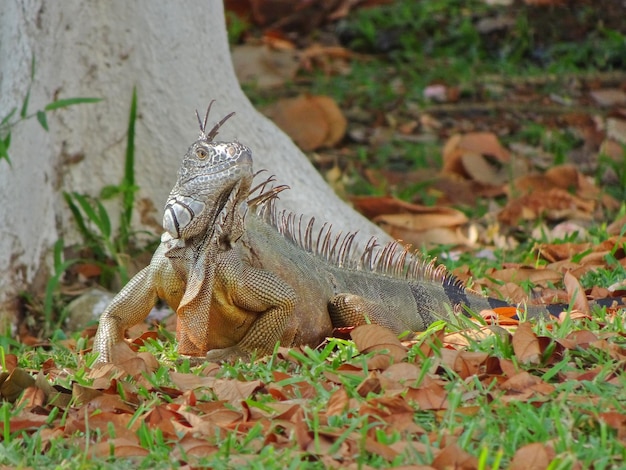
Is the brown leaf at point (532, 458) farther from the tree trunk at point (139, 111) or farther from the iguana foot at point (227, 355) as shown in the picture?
the tree trunk at point (139, 111)

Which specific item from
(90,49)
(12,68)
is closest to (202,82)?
(90,49)

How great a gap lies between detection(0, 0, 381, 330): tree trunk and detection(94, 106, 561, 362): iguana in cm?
189

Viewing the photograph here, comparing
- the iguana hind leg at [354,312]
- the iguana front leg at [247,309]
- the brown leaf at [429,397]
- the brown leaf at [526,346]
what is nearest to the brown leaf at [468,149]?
the iguana hind leg at [354,312]

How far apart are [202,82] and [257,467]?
184 inches

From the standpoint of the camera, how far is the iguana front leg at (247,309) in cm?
523

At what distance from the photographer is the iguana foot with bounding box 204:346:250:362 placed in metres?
5.38

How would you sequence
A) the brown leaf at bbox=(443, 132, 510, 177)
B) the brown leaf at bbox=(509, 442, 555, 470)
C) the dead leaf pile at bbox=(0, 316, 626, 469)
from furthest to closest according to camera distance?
the brown leaf at bbox=(443, 132, 510, 177)
the dead leaf pile at bbox=(0, 316, 626, 469)
the brown leaf at bbox=(509, 442, 555, 470)

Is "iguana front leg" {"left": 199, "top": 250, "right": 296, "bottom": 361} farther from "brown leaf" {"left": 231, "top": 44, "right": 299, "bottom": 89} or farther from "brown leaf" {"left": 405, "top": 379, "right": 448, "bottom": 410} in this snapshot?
"brown leaf" {"left": 231, "top": 44, "right": 299, "bottom": 89}

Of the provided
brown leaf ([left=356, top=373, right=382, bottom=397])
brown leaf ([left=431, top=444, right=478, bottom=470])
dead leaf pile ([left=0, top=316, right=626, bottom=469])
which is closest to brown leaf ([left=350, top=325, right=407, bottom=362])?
dead leaf pile ([left=0, top=316, right=626, bottom=469])

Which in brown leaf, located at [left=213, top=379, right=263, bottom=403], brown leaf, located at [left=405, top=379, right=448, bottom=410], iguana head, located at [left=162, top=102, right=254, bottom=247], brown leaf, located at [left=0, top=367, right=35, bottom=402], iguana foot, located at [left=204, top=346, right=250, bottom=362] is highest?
iguana head, located at [left=162, top=102, right=254, bottom=247]

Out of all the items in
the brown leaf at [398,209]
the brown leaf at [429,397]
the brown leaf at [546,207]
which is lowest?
the brown leaf at [546,207]

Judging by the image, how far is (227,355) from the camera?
5.41m

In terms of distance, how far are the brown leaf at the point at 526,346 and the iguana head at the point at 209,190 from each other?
140 cm

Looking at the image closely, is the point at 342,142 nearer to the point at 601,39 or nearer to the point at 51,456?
the point at 601,39
